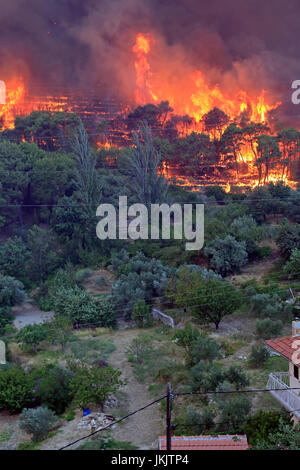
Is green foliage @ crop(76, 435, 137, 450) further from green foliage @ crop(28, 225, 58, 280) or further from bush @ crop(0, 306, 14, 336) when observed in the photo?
green foliage @ crop(28, 225, 58, 280)

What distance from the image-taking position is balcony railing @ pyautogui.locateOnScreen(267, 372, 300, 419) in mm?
11253

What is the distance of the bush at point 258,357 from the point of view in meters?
15.0

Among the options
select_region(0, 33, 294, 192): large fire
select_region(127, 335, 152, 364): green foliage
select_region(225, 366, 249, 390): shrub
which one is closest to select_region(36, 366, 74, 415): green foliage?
select_region(127, 335, 152, 364): green foliage

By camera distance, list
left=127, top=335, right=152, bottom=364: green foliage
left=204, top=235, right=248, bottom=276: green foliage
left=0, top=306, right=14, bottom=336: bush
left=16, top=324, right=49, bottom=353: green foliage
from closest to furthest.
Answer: left=127, top=335, right=152, bottom=364: green foliage, left=16, top=324, right=49, bottom=353: green foliage, left=0, top=306, right=14, bottom=336: bush, left=204, top=235, right=248, bottom=276: green foliage

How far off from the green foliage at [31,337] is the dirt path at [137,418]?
121 inches

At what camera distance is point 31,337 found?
1788 cm

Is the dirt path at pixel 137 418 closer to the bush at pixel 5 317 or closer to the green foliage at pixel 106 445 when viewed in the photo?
the green foliage at pixel 106 445

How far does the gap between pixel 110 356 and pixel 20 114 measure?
43530 millimetres

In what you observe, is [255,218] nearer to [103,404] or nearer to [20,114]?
[103,404]

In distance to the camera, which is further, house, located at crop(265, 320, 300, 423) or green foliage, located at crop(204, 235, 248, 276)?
green foliage, located at crop(204, 235, 248, 276)

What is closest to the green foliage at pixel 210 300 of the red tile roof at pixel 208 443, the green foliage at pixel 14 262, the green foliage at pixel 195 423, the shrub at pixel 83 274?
the green foliage at pixel 195 423

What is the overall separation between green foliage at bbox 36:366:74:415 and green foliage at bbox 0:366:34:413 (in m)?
0.34

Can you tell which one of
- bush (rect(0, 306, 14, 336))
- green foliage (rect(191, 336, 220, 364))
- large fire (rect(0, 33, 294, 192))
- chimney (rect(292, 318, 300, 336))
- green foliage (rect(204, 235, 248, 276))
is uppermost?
large fire (rect(0, 33, 294, 192))
